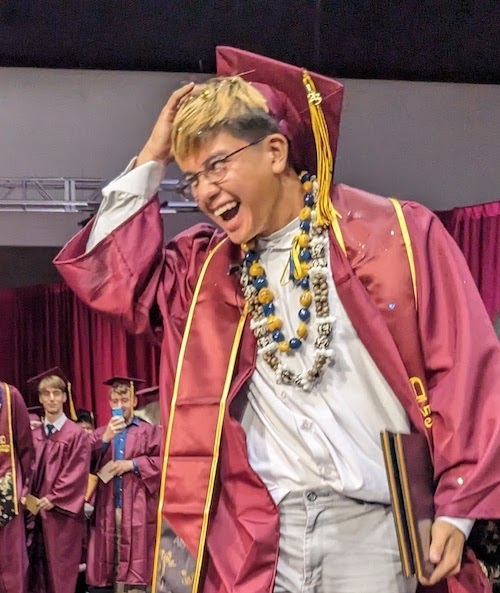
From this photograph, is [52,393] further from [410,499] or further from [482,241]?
[410,499]

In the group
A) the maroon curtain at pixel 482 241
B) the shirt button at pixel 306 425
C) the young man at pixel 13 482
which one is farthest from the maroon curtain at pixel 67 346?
the shirt button at pixel 306 425

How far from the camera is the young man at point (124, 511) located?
4.88 m

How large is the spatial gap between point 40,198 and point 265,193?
181 inches

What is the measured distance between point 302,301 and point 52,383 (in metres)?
3.91

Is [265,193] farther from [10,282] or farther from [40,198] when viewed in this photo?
[10,282]

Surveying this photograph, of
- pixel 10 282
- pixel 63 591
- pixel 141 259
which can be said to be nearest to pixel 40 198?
pixel 10 282

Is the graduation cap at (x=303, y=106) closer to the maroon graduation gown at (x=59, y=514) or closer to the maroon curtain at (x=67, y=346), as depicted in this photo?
the maroon graduation gown at (x=59, y=514)

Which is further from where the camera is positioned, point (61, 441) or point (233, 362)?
point (61, 441)

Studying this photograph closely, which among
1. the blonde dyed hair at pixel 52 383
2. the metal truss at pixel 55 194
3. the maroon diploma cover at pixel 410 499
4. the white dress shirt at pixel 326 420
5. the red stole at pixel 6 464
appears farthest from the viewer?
the metal truss at pixel 55 194

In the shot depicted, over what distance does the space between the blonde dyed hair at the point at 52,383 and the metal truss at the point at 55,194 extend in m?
1.06

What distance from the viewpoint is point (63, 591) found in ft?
15.6

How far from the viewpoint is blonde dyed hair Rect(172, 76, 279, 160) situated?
1.38 metres

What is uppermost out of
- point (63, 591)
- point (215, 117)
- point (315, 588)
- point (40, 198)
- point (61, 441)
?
point (40, 198)

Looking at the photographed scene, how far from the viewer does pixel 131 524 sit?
4.90 meters
